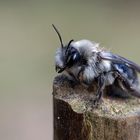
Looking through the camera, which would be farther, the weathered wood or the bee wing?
the bee wing

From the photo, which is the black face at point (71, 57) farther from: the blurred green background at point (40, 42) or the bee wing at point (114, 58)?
the blurred green background at point (40, 42)

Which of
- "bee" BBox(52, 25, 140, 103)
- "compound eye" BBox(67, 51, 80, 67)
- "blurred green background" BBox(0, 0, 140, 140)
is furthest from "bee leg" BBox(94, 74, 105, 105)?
"blurred green background" BBox(0, 0, 140, 140)

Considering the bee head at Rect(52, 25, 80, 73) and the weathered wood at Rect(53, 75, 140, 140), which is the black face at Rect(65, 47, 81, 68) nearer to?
the bee head at Rect(52, 25, 80, 73)

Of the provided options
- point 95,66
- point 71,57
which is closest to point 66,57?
point 71,57

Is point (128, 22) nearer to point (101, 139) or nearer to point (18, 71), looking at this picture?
point (18, 71)

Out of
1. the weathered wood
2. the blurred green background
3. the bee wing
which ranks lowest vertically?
the blurred green background
